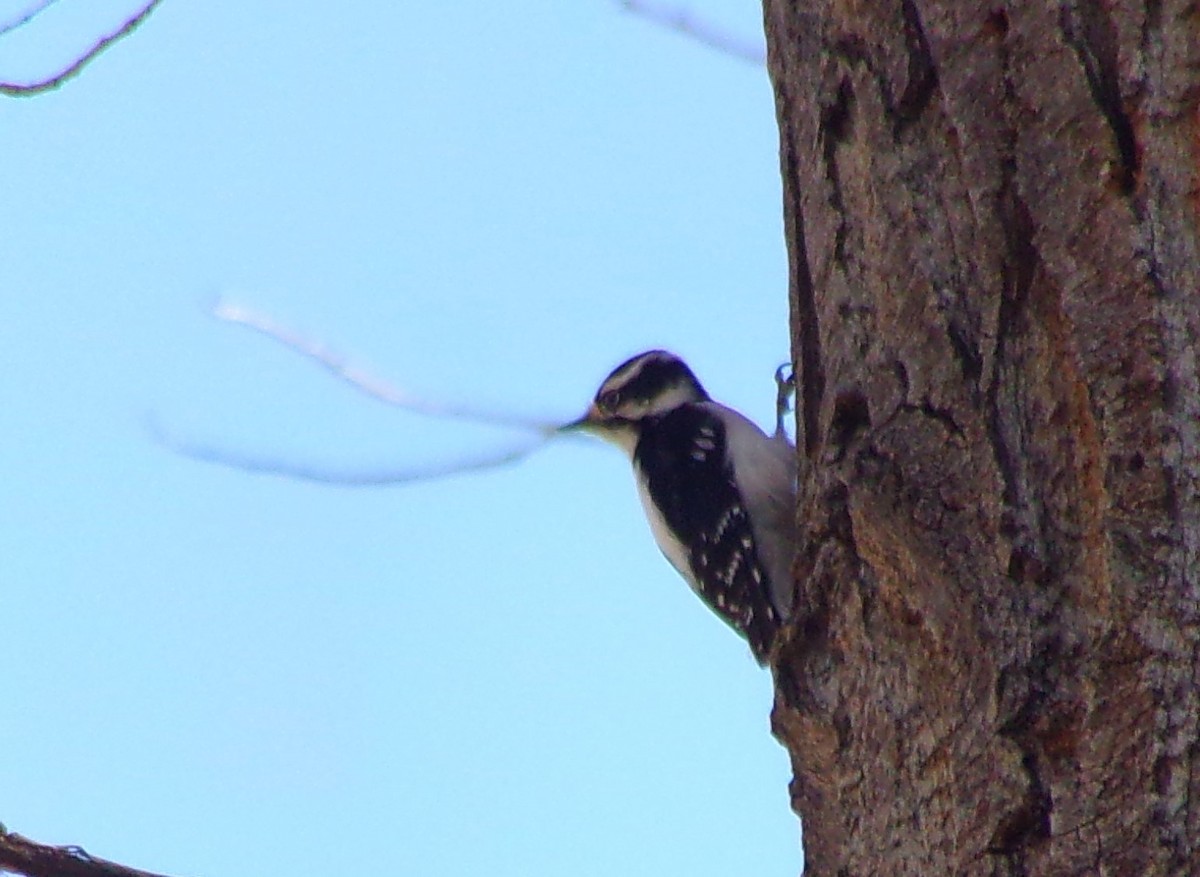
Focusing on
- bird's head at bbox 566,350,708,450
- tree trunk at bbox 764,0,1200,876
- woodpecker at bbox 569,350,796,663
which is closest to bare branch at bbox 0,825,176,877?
tree trunk at bbox 764,0,1200,876

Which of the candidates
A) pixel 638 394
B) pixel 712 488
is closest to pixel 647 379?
pixel 638 394

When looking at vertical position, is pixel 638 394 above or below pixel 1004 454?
above

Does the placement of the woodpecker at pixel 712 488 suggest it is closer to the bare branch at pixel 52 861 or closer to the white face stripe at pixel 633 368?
the white face stripe at pixel 633 368

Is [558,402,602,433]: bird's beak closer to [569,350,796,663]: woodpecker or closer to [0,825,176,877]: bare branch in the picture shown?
[569,350,796,663]: woodpecker

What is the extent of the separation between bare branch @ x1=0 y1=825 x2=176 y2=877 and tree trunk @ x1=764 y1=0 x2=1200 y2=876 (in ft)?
3.23

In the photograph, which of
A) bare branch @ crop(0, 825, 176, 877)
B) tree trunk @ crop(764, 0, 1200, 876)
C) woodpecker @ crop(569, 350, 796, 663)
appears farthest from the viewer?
woodpecker @ crop(569, 350, 796, 663)

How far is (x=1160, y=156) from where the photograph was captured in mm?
1971

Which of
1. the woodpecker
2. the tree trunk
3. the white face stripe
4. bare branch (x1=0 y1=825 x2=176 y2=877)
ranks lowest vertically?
bare branch (x1=0 y1=825 x2=176 y2=877)

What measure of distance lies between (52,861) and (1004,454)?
1.40m

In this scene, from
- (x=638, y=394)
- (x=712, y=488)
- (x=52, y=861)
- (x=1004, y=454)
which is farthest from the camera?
(x=638, y=394)

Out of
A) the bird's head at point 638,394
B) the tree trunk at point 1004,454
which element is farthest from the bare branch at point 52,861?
the bird's head at point 638,394

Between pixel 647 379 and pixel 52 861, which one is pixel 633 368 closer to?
pixel 647 379

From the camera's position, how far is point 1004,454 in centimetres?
210

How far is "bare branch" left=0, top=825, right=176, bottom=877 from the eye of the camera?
221cm
